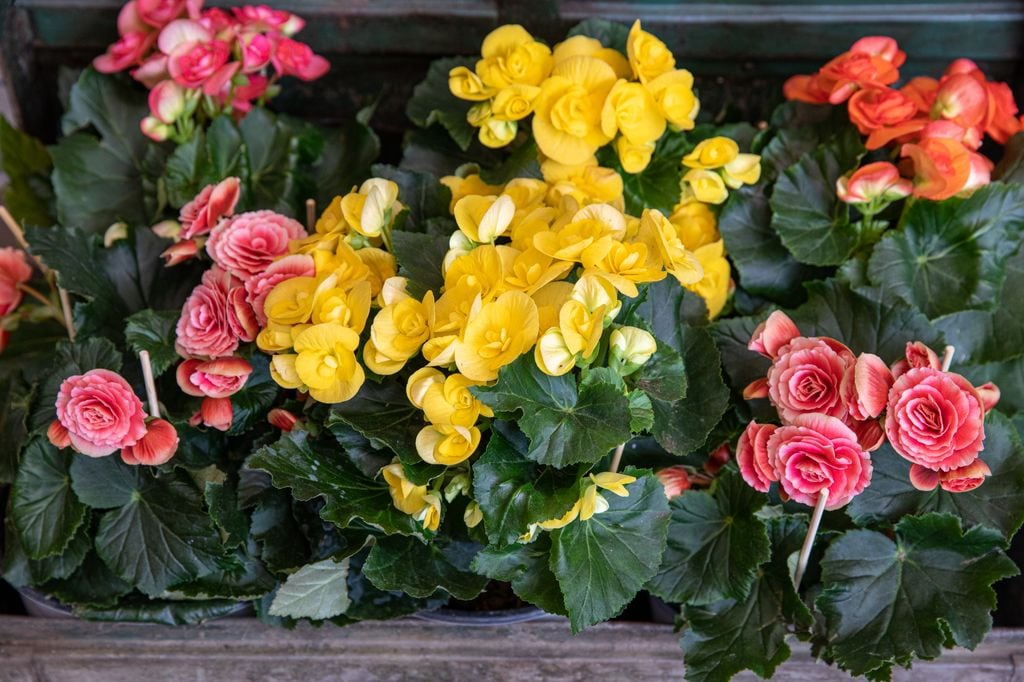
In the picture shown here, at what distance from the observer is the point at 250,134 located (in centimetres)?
141

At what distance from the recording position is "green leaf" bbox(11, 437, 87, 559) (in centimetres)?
110

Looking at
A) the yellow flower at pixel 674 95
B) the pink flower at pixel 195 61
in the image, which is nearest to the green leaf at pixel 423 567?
the yellow flower at pixel 674 95

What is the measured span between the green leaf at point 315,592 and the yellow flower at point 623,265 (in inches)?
17.9

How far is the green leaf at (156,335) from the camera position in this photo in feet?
3.59

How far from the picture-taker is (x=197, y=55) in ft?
4.28

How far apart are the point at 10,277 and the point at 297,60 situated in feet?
1.66

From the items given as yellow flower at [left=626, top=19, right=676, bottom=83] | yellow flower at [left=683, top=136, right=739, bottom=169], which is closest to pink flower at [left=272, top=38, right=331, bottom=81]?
yellow flower at [left=626, top=19, right=676, bottom=83]

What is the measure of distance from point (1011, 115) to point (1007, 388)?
0.39m

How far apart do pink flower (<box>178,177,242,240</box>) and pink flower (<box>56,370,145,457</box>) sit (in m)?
0.23

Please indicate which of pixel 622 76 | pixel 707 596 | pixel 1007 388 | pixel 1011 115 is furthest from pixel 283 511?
pixel 1011 115

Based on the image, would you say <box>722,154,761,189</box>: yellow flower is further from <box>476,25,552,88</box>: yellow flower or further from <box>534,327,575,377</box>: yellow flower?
<box>534,327,575,377</box>: yellow flower

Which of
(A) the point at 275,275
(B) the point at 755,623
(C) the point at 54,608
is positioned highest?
(A) the point at 275,275

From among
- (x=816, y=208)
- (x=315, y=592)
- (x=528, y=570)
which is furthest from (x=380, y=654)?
(x=816, y=208)

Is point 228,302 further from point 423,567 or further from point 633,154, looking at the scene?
point 633,154
